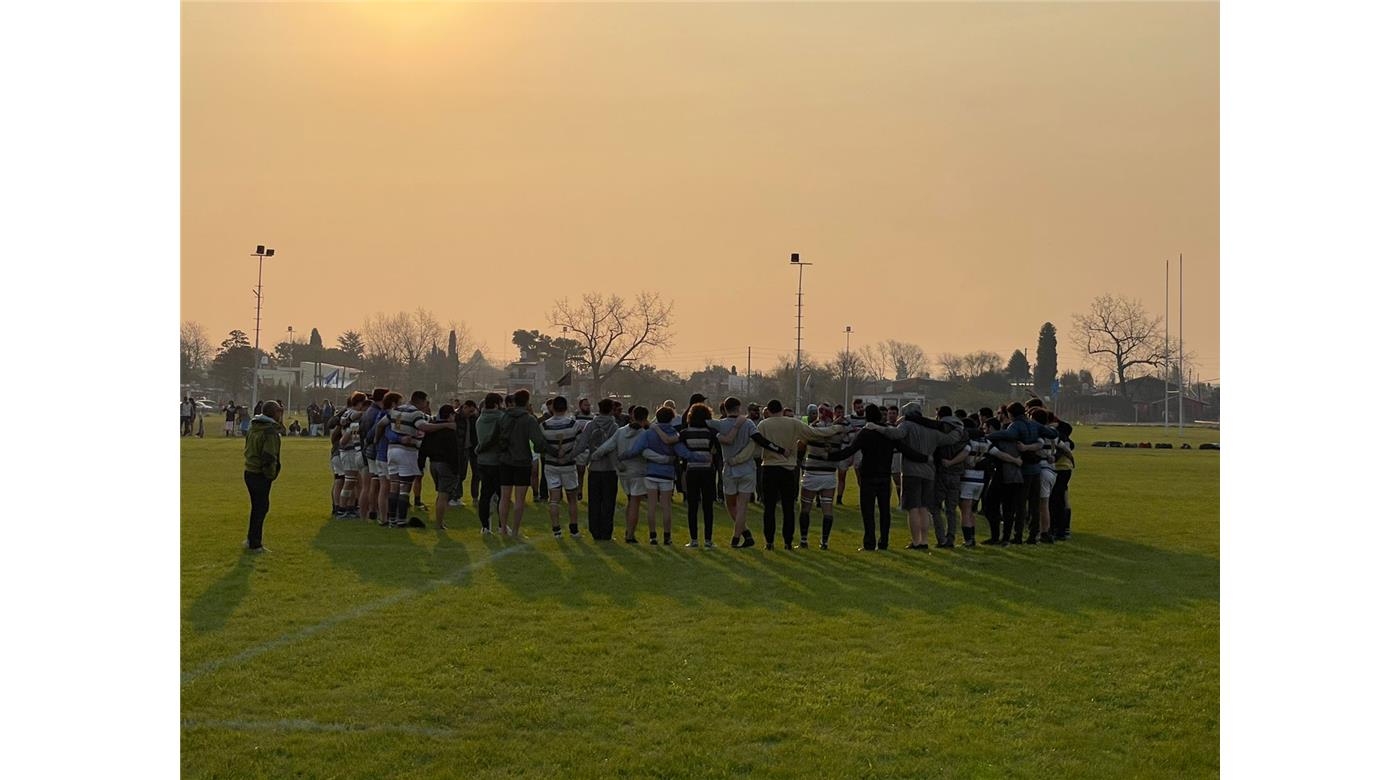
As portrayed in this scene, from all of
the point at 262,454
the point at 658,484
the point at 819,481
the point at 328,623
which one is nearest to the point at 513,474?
the point at 658,484

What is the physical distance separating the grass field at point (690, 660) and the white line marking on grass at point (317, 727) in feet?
0.08

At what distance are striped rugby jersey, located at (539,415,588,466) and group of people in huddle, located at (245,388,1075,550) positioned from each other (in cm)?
2

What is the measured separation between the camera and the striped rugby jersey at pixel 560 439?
1736cm

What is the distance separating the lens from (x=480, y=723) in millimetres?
8055

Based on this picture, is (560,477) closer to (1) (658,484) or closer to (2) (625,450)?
(2) (625,450)

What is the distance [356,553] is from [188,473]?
16896 mm

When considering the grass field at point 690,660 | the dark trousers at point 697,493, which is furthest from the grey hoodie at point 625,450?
the grass field at point 690,660

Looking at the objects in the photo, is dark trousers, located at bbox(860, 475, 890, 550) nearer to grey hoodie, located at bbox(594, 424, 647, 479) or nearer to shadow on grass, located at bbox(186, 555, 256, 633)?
grey hoodie, located at bbox(594, 424, 647, 479)

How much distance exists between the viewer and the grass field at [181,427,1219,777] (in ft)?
24.4

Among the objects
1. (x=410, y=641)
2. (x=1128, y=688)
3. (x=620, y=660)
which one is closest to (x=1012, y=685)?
(x=1128, y=688)

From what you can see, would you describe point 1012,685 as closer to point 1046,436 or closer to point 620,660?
point 620,660

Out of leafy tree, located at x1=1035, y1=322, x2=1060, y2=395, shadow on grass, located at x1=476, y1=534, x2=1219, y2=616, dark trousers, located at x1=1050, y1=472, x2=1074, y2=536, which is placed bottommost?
shadow on grass, located at x1=476, y1=534, x2=1219, y2=616

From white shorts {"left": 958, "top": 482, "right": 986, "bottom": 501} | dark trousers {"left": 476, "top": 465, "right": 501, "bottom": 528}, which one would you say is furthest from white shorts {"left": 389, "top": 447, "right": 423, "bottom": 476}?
white shorts {"left": 958, "top": 482, "right": 986, "bottom": 501}

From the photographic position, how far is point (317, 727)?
7.91 m
